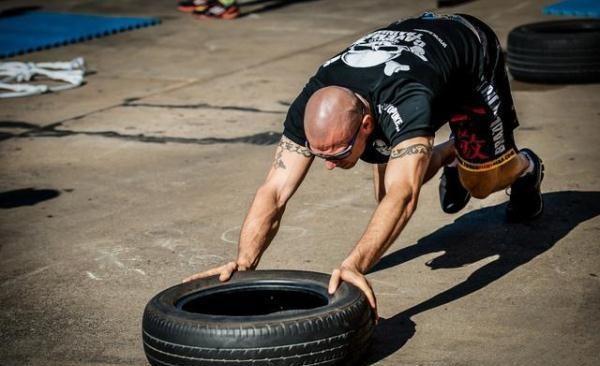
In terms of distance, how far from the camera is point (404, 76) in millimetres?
4051

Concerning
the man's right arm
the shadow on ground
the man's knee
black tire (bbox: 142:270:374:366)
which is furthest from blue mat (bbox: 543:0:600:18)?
black tire (bbox: 142:270:374:366)

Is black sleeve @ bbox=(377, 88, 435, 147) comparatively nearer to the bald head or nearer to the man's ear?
the man's ear

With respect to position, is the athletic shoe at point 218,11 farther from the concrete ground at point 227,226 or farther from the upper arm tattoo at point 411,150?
the upper arm tattoo at point 411,150

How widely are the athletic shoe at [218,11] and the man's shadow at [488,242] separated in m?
7.52

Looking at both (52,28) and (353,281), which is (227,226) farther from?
(52,28)

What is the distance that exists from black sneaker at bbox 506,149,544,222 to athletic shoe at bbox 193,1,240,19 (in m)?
7.84

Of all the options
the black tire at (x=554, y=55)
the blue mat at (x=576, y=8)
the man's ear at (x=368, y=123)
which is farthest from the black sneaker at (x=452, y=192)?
the blue mat at (x=576, y=8)

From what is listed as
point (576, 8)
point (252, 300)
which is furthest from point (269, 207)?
point (576, 8)

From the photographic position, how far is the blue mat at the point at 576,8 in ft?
36.5

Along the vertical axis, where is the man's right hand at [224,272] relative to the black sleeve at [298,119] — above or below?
below

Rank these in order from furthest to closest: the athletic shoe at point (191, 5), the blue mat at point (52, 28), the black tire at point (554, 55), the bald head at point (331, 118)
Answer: the athletic shoe at point (191, 5) < the blue mat at point (52, 28) < the black tire at point (554, 55) < the bald head at point (331, 118)

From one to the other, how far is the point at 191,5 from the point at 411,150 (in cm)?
985

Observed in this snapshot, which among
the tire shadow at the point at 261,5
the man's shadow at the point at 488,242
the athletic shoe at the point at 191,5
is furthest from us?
the tire shadow at the point at 261,5

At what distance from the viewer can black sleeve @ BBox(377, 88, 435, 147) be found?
3.88 metres
